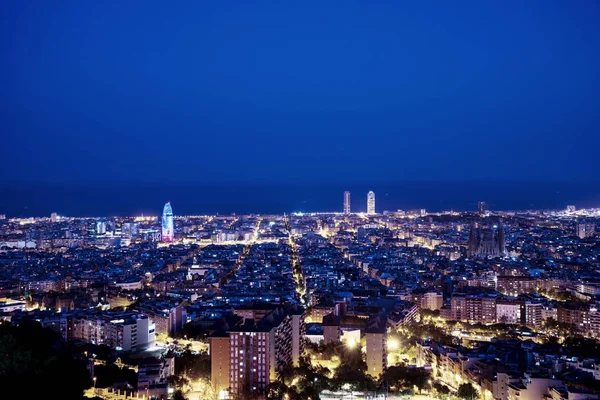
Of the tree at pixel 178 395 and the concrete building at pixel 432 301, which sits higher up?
the concrete building at pixel 432 301

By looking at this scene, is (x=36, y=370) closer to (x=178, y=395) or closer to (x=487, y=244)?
(x=178, y=395)

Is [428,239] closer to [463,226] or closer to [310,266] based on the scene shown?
[463,226]

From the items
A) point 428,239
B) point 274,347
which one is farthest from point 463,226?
point 274,347

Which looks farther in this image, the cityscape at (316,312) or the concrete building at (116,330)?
the concrete building at (116,330)

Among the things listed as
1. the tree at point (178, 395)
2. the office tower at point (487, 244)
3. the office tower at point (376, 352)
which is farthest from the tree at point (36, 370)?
the office tower at point (487, 244)

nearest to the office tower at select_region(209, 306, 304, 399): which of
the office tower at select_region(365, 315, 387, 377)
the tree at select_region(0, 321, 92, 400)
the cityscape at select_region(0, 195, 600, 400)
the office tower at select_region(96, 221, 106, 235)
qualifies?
the cityscape at select_region(0, 195, 600, 400)

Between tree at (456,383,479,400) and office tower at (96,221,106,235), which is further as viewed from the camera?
office tower at (96,221,106,235)

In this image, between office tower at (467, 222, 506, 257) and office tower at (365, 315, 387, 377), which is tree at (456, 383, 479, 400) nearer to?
office tower at (365, 315, 387, 377)

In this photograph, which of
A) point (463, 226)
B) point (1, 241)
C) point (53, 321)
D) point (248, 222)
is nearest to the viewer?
point (53, 321)

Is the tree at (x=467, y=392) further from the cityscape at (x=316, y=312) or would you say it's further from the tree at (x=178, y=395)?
the tree at (x=178, y=395)
